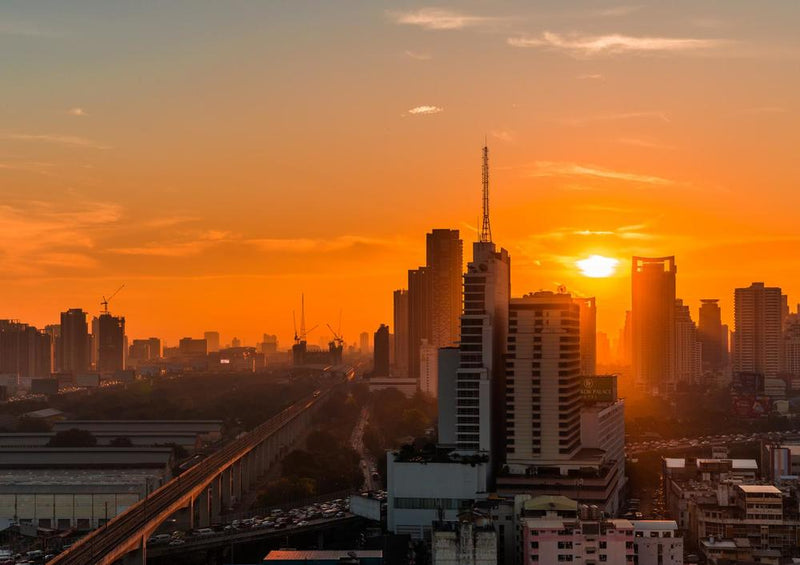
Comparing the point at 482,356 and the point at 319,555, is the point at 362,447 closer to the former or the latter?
the point at 482,356

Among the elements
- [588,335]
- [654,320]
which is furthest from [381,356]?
[588,335]

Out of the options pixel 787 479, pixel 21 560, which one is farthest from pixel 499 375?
pixel 21 560

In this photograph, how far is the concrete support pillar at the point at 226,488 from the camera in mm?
62172

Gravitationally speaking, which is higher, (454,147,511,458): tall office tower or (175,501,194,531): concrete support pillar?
(454,147,511,458): tall office tower

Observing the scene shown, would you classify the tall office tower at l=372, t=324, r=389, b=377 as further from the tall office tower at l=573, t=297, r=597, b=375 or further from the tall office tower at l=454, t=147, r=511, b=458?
the tall office tower at l=454, t=147, r=511, b=458

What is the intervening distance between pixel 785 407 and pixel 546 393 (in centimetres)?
6174

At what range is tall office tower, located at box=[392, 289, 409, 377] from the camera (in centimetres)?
17462

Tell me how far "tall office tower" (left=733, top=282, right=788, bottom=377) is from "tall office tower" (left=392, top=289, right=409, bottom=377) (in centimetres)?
→ 5375

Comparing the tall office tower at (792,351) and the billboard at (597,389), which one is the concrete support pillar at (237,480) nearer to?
the billboard at (597,389)

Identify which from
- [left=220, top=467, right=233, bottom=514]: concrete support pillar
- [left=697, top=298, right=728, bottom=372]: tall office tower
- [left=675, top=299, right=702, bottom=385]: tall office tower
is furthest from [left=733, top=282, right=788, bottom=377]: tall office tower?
[left=220, top=467, right=233, bottom=514]: concrete support pillar

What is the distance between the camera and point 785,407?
103 meters

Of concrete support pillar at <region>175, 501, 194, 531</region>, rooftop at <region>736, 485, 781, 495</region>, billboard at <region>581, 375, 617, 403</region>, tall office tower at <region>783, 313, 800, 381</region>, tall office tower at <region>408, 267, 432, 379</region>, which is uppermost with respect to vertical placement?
tall office tower at <region>408, 267, 432, 379</region>

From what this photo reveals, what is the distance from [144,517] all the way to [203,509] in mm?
10965

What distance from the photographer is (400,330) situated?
178625 millimetres
